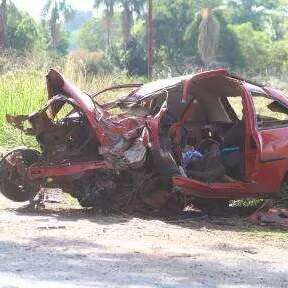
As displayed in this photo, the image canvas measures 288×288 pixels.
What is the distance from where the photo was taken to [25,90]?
1670 centimetres

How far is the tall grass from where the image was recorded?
1573 cm

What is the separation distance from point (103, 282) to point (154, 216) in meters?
3.82

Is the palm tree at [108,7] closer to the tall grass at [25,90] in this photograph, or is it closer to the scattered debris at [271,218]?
the tall grass at [25,90]

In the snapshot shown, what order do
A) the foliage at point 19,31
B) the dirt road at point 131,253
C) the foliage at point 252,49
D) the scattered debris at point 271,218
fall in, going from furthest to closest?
the foliage at point 252,49 → the foliage at point 19,31 → the scattered debris at point 271,218 → the dirt road at point 131,253

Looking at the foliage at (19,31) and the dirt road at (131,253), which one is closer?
the dirt road at (131,253)

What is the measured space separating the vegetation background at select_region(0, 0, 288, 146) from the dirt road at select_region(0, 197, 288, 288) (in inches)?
256

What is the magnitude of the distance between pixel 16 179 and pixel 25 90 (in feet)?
25.9

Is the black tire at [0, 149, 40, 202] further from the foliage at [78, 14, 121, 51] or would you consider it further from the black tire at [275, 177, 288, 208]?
the foliage at [78, 14, 121, 51]

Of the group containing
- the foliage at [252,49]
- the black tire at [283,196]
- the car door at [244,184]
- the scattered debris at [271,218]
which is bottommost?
the scattered debris at [271,218]

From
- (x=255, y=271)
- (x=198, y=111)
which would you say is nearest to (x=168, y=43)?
(x=198, y=111)

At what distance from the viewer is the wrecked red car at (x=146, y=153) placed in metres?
8.86

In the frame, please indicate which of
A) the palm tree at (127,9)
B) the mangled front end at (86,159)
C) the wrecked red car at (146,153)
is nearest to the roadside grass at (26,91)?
the wrecked red car at (146,153)

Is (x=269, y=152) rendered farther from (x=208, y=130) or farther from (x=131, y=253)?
(x=131, y=253)

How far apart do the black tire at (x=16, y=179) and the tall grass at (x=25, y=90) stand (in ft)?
15.8
